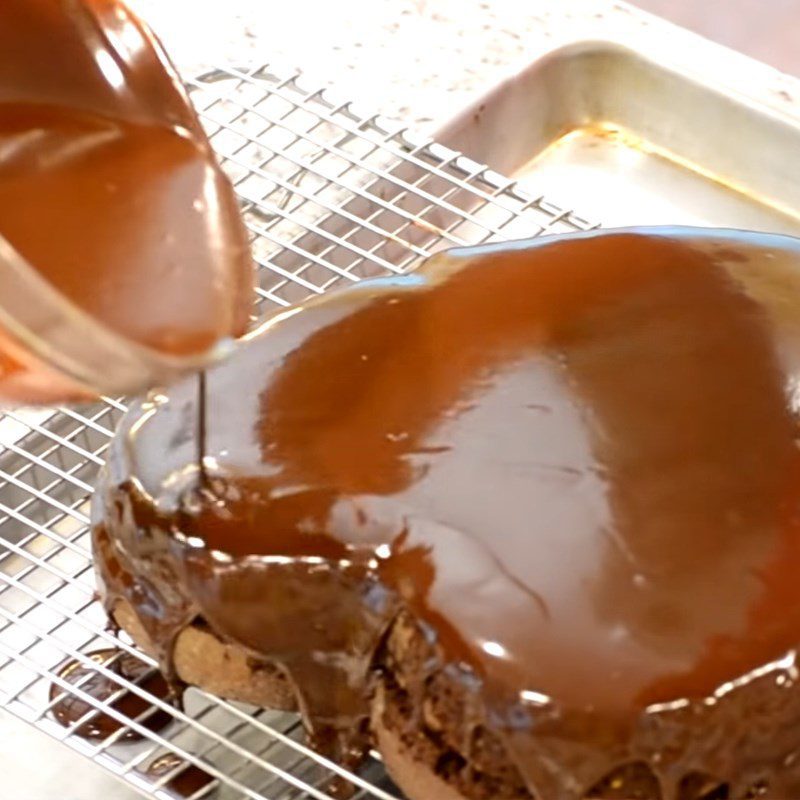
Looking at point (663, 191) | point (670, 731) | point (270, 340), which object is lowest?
point (663, 191)

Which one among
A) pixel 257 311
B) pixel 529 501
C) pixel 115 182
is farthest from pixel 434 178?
pixel 529 501

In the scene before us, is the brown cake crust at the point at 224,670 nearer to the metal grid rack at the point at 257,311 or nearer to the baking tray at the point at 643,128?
the metal grid rack at the point at 257,311

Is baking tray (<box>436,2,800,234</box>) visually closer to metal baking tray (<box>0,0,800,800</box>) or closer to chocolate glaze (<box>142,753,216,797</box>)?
metal baking tray (<box>0,0,800,800</box>)

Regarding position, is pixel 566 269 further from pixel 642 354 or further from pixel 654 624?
pixel 654 624

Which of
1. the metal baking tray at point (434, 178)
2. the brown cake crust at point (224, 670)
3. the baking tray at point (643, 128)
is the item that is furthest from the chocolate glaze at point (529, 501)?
the baking tray at point (643, 128)

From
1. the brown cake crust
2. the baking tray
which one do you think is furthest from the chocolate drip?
the baking tray

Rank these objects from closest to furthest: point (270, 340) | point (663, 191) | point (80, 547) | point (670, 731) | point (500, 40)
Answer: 1. point (670, 731)
2. point (270, 340)
3. point (80, 547)
4. point (663, 191)
5. point (500, 40)

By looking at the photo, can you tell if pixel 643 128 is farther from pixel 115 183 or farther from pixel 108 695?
pixel 108 695

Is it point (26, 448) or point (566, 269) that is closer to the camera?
point (566, 269)

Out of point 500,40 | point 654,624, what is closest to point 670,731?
point 654,624
